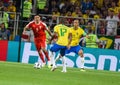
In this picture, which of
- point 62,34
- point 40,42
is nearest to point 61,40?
point 62,34

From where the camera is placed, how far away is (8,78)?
15.4 metres

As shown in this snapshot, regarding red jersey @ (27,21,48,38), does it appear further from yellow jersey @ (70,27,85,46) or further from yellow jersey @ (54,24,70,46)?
yellow jersey @ (70,27,85,46)

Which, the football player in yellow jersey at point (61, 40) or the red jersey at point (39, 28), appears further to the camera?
the red jersey at point (39, 28)

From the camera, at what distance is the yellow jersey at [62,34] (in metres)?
21.1

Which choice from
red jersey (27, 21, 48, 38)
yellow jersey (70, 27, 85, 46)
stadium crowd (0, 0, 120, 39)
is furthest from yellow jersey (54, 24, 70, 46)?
stadium crowd (0, 0, 120, 39)

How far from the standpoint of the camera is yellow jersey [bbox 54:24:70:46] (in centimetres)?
2109

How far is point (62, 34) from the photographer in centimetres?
2164

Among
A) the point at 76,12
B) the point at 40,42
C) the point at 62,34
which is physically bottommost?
the point at 40,42

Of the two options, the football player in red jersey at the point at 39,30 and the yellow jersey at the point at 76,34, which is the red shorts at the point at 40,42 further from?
the yellow jersey at the point at 76,34

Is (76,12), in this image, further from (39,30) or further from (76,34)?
(39,30)

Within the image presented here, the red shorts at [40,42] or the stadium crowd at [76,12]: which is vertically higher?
the stadium crowd at [76,12]

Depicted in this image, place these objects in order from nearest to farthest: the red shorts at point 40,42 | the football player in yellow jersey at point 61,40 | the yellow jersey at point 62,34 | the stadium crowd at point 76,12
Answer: the football player in yellow jersey at point 61,40, the yellow jersey at point 62,34, the red shorts at point 40,42, the stadium crowd at point 76,12

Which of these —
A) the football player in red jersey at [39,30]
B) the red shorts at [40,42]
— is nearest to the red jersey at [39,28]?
the football player in red jersey at [39,30]

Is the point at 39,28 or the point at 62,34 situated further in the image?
the point at 62,34
